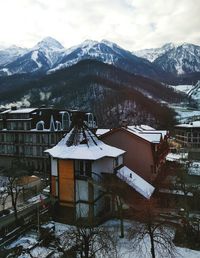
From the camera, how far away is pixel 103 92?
479 feet

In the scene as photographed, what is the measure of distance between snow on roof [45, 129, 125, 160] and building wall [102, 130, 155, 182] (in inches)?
281

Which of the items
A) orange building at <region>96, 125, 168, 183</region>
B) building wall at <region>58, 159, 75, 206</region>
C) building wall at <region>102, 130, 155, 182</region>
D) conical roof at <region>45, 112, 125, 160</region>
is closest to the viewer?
A: conical roof at <region>45, 112, 125, 160</region>

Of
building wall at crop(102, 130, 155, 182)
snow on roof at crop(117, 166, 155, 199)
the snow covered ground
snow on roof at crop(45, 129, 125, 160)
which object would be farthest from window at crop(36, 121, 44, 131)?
the snow covered ground

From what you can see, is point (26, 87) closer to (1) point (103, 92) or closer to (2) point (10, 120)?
(1) point (103, 92)

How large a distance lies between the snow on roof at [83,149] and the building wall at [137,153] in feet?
23.4

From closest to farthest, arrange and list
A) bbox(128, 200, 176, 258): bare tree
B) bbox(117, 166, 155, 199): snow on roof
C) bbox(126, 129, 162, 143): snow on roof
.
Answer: bbox(128, 200, 176, 258): bare tree, bbox(117, 166, 155, 199): snow on roof, bbox(126, 129, 162, 143): snow on roof

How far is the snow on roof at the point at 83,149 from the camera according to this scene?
27.7 meters

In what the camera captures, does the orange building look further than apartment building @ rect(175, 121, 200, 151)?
No

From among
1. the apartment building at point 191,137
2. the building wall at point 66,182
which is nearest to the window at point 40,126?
the building wall at point 66,182

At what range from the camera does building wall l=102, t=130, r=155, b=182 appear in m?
36.7

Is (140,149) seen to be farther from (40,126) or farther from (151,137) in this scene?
(40,126)

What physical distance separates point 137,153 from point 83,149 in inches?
430

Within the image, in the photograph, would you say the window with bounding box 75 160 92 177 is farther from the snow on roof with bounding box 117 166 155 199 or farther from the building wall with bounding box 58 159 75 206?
the snow on roof with bounding box 117 166 155 199

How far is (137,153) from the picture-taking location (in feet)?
122
